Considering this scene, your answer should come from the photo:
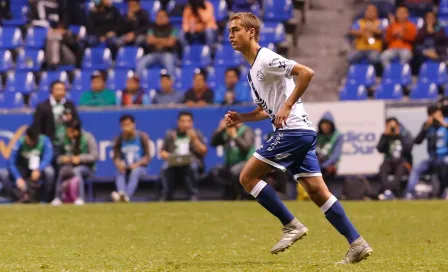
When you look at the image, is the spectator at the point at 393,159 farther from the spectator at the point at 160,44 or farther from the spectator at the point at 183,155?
the spectator at the point at 160,44

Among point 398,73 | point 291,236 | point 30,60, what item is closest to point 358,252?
point 291,236

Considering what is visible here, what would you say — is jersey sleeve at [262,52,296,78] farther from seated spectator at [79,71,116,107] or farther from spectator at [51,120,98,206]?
seated spectator at [79,71,116,107]

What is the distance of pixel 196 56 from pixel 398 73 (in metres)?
4.17

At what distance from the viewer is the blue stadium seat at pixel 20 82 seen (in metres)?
21.8

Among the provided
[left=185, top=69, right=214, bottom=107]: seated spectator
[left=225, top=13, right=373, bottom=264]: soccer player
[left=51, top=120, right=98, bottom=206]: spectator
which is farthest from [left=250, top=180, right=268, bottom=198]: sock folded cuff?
[left=185, top=69, right=214, bottom=107]: seated spectator

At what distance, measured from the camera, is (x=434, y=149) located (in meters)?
18.9

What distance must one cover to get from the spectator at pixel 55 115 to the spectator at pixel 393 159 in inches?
209

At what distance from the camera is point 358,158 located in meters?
19.1

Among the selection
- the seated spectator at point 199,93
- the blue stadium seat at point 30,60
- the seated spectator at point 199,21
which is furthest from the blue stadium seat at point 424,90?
the blue stadium seat at point 30,60

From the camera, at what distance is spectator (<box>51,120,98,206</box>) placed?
61.3ft

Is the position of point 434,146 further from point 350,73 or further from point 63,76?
point 63,76

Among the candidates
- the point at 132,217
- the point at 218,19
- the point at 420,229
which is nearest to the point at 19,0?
the point at 218,19

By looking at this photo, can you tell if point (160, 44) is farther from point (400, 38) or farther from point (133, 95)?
point (400, 38)

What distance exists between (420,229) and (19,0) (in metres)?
14.4
